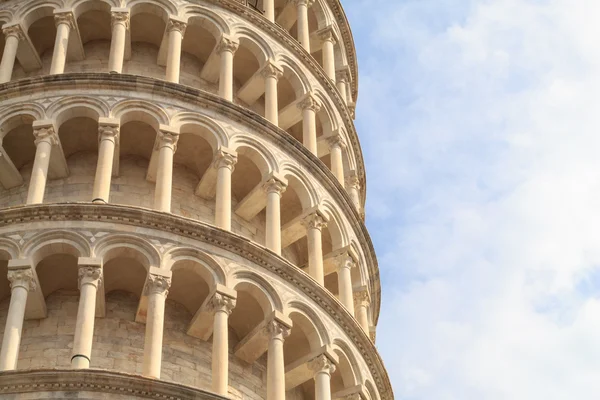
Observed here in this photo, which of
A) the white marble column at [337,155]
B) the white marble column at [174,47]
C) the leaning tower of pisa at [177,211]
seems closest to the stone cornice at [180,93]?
the leaning tower of pisa at [177,211]

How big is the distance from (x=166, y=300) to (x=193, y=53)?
8.25 metres

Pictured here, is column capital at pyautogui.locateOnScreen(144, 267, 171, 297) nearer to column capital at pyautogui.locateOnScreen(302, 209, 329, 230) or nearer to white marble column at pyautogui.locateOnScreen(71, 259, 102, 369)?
white marble column at pyautogui.locateOnScreen(71, 259, 102, 369)

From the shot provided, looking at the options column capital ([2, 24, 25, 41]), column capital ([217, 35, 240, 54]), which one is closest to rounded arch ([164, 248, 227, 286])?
column capital ([217, 35, 240, 54])

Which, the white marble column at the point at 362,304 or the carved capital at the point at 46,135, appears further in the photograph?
the white marble column at the point at 362,304

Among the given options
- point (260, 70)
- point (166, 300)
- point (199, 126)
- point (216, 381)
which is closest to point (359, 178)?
point (260, 70)

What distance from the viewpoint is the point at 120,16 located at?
98.3ft

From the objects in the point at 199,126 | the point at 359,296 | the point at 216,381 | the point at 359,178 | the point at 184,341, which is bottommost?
the point at 216,381

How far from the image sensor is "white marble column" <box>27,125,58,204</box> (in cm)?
2527

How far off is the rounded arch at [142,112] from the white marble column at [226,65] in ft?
6.31

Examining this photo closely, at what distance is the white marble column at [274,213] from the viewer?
26406 mm

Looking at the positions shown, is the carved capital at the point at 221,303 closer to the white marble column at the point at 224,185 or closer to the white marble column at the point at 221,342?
the white marble column at the point at 221,342

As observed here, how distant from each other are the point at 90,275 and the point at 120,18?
843 centimetres

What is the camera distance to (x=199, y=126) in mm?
27844

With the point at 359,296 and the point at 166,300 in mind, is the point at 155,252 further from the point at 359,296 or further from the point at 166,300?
the point at 359,296
